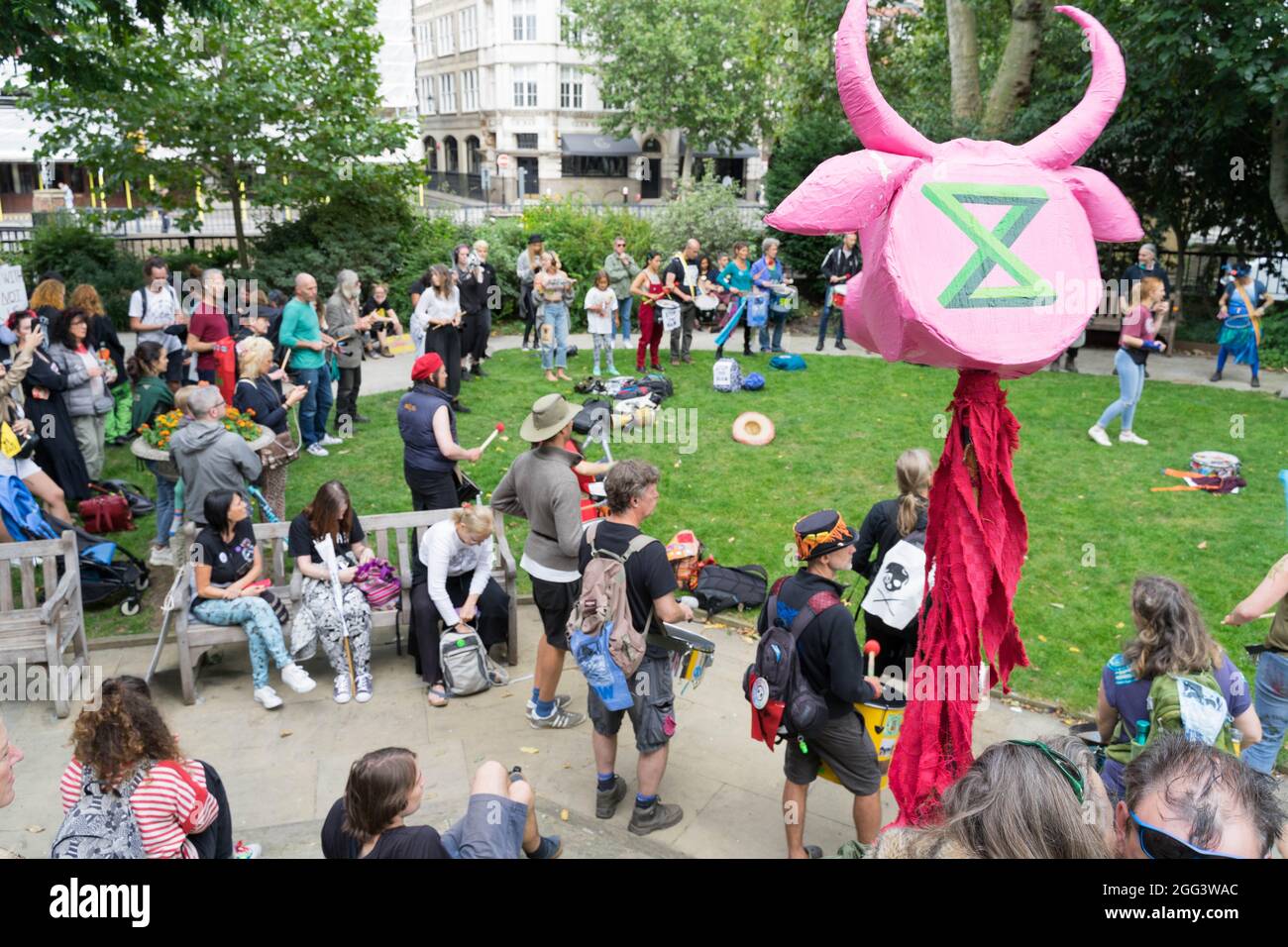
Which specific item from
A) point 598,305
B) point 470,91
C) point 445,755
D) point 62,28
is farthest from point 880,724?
point 470,91

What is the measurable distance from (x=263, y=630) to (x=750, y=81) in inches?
1758

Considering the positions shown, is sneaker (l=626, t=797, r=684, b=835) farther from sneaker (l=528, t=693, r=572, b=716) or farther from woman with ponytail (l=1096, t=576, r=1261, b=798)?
woman with ponytail (l=1096, t=576, r=1261, b=798)

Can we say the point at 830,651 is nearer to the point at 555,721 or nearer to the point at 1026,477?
the point at 555,721

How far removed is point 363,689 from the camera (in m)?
6.45

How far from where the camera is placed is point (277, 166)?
56.8 feet

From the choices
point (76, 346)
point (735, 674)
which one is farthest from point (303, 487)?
point (735, 674)

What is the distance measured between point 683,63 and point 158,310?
127 ft

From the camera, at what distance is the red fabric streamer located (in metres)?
3.80

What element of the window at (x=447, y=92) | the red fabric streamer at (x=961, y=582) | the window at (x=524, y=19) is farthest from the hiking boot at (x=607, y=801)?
the window at (x=447, y=92)

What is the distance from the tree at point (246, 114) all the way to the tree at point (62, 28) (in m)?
6.96

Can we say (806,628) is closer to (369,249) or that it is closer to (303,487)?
(303,487)

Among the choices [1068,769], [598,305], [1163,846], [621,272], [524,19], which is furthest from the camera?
[524,19]

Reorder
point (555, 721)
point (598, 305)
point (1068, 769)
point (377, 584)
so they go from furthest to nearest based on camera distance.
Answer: point (598, 305) < point (377, 584) < point (555, 721) < point (1068, 769)

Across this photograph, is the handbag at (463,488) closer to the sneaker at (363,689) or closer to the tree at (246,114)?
the sneaker at (363,689)
